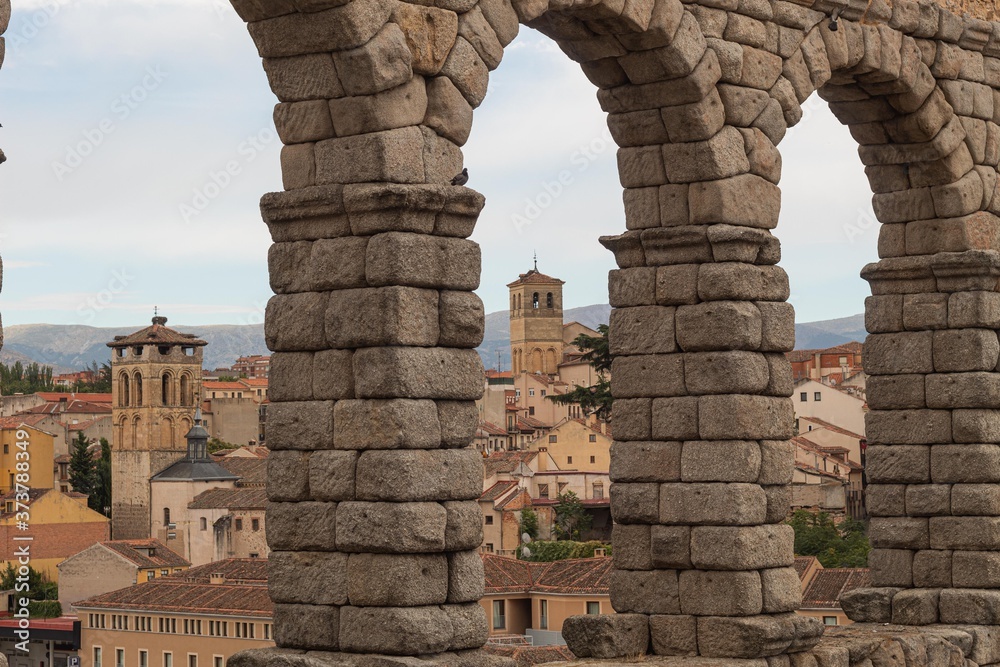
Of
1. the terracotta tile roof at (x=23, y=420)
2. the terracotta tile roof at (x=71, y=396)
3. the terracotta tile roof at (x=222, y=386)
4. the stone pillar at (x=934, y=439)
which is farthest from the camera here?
the terracotta tile roof at (x=71, y=396)

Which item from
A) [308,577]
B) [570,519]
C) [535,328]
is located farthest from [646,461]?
[535,328]

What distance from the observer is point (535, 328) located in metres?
112

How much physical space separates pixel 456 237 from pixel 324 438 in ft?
3.98

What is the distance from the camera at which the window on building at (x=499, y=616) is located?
2683 cm

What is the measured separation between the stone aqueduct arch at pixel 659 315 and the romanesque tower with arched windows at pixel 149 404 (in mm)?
73653

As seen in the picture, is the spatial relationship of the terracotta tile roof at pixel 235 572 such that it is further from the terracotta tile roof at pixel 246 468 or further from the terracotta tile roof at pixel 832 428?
the terracotta tile roof at pixel 246 468

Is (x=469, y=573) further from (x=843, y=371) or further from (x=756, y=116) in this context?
(x=843, y=371)

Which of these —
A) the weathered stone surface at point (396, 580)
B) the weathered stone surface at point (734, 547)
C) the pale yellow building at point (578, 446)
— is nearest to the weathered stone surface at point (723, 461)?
the weathered stone surface at point (734, 547)

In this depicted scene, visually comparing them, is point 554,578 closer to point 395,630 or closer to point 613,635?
point 613,635

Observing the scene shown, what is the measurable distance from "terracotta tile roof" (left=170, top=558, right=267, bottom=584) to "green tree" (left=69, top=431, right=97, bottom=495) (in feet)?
143

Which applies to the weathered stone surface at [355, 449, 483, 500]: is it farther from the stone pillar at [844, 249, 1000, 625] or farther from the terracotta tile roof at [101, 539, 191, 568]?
the terracotta tile roof at [101, 539, 191, 568]

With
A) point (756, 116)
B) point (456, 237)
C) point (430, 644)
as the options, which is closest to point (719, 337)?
point (756, 116)

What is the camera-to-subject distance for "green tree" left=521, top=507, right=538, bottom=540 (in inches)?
2023

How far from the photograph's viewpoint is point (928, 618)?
13828 mm
